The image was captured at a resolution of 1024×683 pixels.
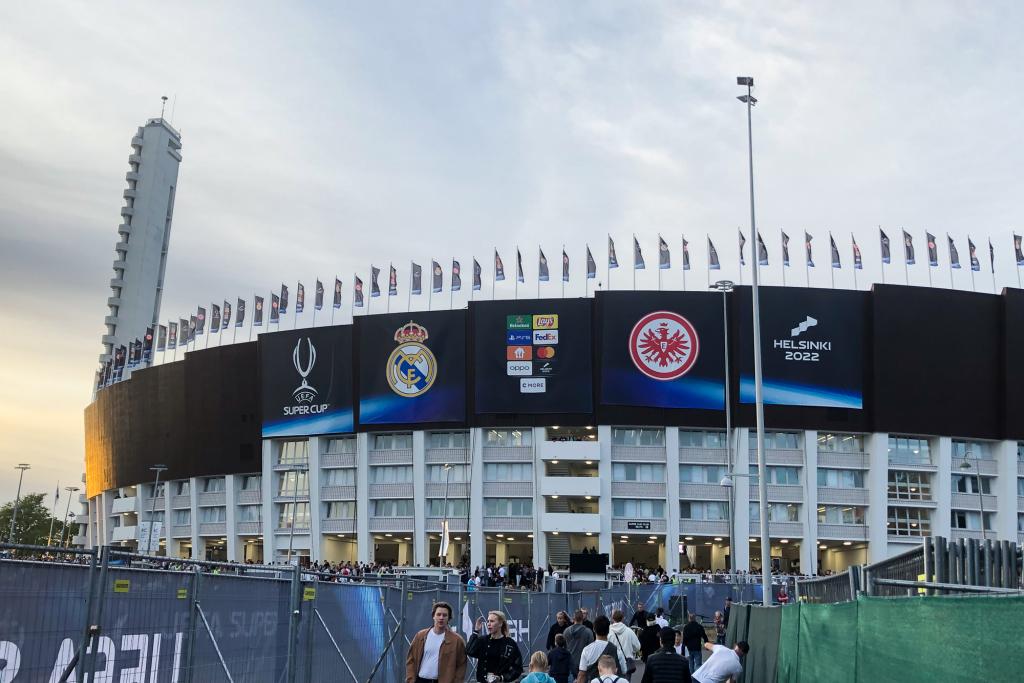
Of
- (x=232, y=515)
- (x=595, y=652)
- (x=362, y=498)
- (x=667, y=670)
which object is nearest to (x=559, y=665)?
(x=595, y=652)

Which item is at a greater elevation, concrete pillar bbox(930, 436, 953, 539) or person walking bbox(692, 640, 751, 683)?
concrete pillar bbox(930, 436, 953, 539)

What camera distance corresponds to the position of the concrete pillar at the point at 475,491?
90.4 metres

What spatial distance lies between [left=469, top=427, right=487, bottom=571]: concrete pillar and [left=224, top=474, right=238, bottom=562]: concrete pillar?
87.0 feet

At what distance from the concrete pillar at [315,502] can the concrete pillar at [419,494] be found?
10.1m

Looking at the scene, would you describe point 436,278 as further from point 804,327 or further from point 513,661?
point 513,661

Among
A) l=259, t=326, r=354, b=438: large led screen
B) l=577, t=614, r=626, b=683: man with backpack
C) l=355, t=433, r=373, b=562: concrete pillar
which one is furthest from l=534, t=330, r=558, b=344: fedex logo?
l=577, t=614, r=626, b=683: man with backpack

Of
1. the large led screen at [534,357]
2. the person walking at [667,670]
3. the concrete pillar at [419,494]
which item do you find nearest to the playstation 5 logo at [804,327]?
the large led screen at [534,357]

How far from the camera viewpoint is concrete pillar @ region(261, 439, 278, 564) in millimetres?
98438

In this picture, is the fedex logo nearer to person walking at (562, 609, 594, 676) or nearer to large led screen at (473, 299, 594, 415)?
large led screen at (473, 299, 594, 415)

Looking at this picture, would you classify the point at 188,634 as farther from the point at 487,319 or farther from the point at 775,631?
the point at 487,319

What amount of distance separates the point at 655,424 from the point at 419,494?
73.0 feet

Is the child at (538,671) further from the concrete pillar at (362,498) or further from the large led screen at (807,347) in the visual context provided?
the concrete pillar at (362,498)

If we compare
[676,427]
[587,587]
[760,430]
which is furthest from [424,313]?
[760,430]

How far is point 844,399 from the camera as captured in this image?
288ft
